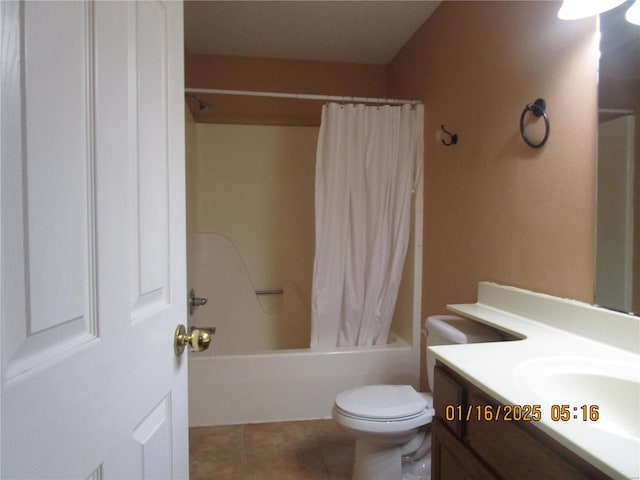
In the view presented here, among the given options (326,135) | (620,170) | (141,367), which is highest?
(326,135)

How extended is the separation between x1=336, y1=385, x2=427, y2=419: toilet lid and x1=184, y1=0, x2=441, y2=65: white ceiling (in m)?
2.10

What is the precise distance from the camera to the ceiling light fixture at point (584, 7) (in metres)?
0.95

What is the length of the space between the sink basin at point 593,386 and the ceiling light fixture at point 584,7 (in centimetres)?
96

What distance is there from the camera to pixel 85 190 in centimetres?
48

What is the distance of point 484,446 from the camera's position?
75cm

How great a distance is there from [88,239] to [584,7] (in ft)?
4.49

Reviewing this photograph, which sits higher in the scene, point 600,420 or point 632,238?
point 632,238

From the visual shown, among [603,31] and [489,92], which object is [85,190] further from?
[489,92]

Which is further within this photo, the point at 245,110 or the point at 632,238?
the point at 245,110

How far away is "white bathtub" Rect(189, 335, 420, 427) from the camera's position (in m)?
1.99

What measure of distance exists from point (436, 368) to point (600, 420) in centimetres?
36

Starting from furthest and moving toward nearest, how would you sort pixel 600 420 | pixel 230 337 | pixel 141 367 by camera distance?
1. pixel 230 337
2. pixel 600 420
3. pixel 141 367

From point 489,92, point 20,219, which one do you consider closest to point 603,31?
point 489,92
